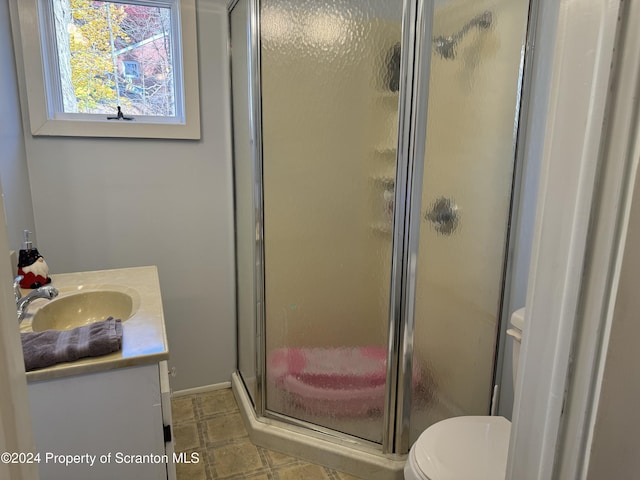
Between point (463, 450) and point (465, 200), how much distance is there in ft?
3.07

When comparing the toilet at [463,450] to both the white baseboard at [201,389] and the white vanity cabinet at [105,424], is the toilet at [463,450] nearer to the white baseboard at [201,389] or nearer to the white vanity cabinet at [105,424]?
the white vanity cabinet at [105,424]

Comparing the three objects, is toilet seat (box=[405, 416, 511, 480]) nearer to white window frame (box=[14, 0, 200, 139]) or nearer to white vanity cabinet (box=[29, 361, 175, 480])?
white vanity cabinet (box=[29, 361, 175, 480])

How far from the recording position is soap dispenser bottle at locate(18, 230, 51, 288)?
161 cm

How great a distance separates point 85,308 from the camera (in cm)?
165

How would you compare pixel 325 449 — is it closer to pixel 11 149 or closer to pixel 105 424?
pixel 105 424

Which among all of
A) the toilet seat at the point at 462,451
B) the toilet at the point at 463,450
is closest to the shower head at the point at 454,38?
the toilet at the point at 463,450

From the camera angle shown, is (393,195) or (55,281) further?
(55,281)

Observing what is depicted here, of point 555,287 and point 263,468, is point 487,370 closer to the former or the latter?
point 263,468

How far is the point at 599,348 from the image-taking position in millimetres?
478

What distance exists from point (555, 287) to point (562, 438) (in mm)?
191

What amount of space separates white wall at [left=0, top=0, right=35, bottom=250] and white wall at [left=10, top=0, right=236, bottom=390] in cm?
11

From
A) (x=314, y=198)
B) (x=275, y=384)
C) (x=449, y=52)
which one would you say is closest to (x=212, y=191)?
(x=314, y=198)

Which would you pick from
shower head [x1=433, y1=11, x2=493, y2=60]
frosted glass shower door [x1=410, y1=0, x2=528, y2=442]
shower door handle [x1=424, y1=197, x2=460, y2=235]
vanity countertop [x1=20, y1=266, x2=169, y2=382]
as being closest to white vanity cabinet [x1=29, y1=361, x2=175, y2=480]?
vanity countertop [x1=20, y1=266, x2=169, y2=382]

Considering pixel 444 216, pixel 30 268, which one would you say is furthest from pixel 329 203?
pixel 30 268
